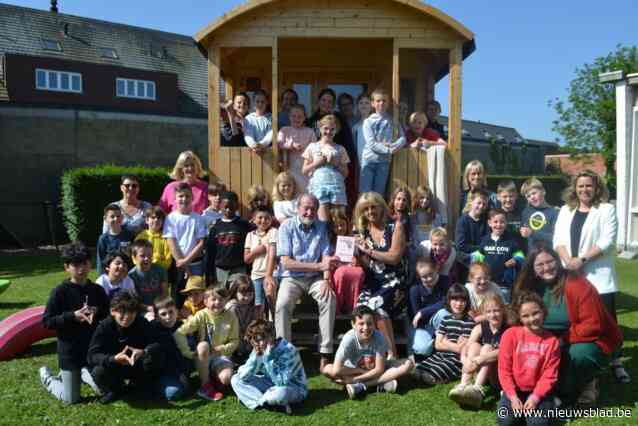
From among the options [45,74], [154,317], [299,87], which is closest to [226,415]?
[154,317]

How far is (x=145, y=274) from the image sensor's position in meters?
5.56

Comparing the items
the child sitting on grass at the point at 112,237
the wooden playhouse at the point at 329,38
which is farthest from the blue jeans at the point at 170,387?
the wooden playhouse at the point at 329,38

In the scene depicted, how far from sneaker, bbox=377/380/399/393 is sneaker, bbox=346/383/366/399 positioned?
19cm

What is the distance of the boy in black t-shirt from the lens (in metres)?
5.97

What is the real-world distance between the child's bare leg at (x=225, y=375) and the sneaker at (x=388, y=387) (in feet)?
4.21

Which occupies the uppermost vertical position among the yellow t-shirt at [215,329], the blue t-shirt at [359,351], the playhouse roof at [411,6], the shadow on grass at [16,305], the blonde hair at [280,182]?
the playhouse roof at [411,6]

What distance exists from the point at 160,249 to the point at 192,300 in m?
0.66

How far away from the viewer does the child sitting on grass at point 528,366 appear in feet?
13.5

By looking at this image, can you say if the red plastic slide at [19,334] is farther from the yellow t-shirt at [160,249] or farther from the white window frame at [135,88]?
the white window frame at [135,88]

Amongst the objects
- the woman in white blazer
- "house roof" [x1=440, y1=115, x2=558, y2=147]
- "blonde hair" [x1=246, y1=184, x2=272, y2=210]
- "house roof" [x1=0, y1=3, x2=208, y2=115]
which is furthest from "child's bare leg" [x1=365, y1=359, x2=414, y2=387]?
"house roof" [x1=440, y1=115, x2=558, y2=147]

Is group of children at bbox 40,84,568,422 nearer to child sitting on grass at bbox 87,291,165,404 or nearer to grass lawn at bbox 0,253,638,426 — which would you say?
child sitting on grass at bbox 87,291,165,404

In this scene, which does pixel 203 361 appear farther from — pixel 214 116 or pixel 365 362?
pixel 214 116

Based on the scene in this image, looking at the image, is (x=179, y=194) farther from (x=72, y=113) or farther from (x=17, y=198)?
(x=72, y=113)

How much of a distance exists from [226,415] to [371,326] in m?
1.41
